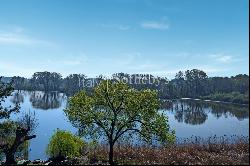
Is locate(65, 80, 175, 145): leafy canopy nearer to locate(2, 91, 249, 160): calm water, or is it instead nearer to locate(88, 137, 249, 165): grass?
locate(88, 137, 249, 165): grass

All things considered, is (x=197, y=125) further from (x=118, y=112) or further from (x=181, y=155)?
(x=118, y=112)

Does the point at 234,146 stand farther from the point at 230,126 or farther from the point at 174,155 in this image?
the point at 230,126

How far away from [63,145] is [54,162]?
26.5 ft

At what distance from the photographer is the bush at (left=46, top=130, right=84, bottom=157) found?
141 feet

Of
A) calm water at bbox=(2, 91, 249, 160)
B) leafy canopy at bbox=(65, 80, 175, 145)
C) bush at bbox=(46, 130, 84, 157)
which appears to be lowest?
calm water at bbox=(2, 91, 249, 160)

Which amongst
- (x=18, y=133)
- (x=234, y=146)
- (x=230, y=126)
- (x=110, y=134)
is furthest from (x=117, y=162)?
(x=230, y=126)

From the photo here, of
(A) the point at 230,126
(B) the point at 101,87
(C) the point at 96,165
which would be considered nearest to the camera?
(C) the point at 96,165

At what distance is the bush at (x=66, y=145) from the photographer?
42875 millimetres

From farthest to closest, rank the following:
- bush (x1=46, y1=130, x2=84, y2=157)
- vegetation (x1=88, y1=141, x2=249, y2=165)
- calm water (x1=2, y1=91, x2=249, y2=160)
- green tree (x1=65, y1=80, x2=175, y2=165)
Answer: calm water (x1=2, y1=91, x2=249, y2=160), bush (x1=46, y1=130, x2=84, y2=157), green tree (x1=65, y1=80, x2=175, y2=165), vegetation (x1=88, y1=141, x2=249, y2=165)

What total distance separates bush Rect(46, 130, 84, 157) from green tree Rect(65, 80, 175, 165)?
7.32m

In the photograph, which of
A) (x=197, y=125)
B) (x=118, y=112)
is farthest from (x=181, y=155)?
(x=197, y=125)

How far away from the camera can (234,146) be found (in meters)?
43.2

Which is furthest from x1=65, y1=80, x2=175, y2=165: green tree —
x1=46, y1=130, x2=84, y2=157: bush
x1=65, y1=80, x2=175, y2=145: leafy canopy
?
x1=46, y1=130, x2=84, y2=157: bush

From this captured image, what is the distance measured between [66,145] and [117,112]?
1076 centimetres
